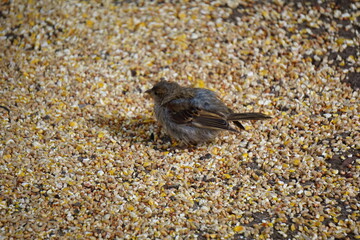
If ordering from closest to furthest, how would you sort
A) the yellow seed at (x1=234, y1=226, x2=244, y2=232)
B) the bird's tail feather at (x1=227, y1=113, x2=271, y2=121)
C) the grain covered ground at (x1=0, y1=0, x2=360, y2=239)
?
the yellow seed at (x1=234, y1=226, x2=244, y2=232), the grain covered ground at (x1=0, y1=0, x2=360, y2=239), the bird's tail feather at (x1=227, y1=113, x2=271, y2=121)

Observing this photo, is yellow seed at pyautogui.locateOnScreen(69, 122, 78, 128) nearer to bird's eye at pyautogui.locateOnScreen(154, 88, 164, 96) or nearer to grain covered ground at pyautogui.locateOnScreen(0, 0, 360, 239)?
grain covered ground at pyautogui.locateOnScreen(0, 0, 360, 239)

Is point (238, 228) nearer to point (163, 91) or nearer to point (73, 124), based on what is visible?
point (163, 91)

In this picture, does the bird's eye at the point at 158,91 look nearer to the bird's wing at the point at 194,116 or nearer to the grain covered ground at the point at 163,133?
the bird's wing at the point at 194,116

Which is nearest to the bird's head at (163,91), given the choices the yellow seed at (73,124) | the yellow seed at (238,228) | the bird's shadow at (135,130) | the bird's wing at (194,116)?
the bird's wing at (194,116)

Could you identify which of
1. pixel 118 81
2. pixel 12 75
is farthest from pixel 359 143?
pixel 12 75

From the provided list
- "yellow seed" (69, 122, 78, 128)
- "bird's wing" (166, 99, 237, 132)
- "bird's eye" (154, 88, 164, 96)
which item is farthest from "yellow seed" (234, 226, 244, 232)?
"yellow seed" (69, 122, 78, 128)

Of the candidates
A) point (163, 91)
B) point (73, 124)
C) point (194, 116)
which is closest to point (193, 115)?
point (194, 116)

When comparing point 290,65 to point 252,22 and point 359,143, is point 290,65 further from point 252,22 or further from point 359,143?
point 359,143
